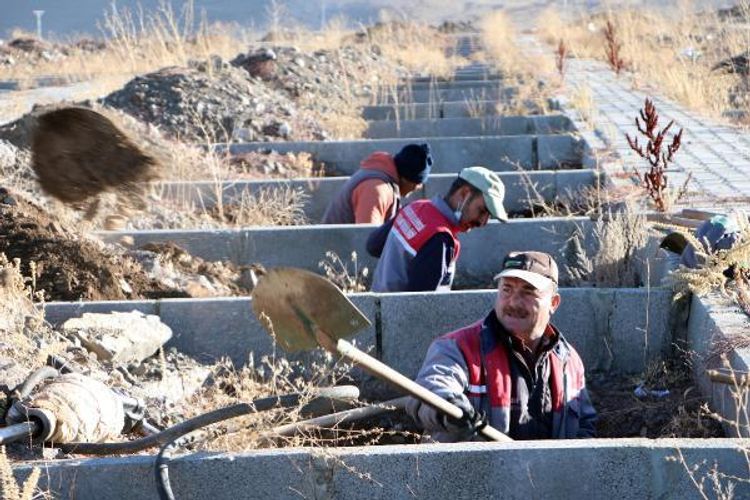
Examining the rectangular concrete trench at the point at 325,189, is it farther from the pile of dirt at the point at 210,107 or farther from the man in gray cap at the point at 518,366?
the man in gray cap at the point at 518,366

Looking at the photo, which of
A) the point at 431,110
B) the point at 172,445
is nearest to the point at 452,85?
the point at 431,110

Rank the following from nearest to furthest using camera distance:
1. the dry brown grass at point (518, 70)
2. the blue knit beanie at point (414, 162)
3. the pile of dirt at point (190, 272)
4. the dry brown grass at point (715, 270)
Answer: the dry brown grass at point (715, 270)
the pile of dirt at point (190, 272)
the blue knit beanie at point (414, 162)
the dry brown grass at point (518, 70)

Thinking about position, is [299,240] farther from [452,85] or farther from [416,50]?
→ [416,50]

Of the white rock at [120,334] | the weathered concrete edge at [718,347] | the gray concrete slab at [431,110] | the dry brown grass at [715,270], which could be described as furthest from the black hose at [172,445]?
the gray concrete slab at [431,110]

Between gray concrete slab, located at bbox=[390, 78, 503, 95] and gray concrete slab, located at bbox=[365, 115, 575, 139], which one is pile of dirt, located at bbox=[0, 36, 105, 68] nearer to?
gray concrete slab, located at bbox=[390, 78, 503, 95]

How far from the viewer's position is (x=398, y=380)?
4969mm

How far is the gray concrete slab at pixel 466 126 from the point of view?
15.0m

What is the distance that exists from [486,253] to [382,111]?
25.9 feet

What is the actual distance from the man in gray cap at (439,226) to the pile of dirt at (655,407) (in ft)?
3.62

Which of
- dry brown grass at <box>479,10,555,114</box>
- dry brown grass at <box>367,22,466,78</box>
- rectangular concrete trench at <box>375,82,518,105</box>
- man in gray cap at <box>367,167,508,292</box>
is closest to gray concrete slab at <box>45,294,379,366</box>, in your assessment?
man in gray cap at <box>367,167,508,292</box>

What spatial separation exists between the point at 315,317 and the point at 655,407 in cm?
241

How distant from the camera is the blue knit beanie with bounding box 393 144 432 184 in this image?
8.98 m

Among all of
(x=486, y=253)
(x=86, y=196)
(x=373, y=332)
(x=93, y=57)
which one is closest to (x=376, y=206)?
(x=486, y=253)

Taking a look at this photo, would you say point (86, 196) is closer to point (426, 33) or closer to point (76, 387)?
point (76, 387)
